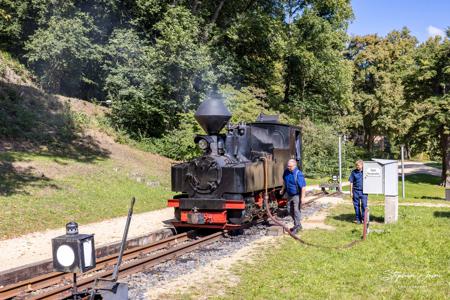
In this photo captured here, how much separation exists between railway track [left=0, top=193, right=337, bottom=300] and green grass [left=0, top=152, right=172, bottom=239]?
3.32m

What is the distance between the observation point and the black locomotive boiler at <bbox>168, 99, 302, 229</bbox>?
10.7 metres

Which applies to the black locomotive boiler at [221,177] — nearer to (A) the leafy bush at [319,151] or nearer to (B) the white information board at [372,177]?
(B) the white information board at [372,177]

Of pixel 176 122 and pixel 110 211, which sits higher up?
pixel 176 122

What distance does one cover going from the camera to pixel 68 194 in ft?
48.9

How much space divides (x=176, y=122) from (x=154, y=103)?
1849 mm

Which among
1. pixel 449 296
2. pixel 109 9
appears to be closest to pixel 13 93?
pixel 109 9

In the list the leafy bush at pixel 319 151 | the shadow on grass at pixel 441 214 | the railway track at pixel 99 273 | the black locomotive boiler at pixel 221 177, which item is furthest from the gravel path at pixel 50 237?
the leafy bush at pixel 319 151

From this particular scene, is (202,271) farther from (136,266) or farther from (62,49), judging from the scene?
(62,49)

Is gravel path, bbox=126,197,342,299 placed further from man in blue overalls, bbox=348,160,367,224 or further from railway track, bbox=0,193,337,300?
man in blue overalls, bbox=348,160,367,224

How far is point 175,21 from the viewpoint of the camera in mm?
26078

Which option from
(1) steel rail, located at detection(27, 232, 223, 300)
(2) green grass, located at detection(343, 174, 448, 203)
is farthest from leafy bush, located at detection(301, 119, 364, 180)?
(1) steel rail, located at detection(27, 232, 223, 300)

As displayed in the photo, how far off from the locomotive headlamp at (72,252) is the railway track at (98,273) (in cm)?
156

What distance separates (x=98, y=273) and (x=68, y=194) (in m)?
7.69

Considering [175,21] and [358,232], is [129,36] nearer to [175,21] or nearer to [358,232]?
[175,21]
